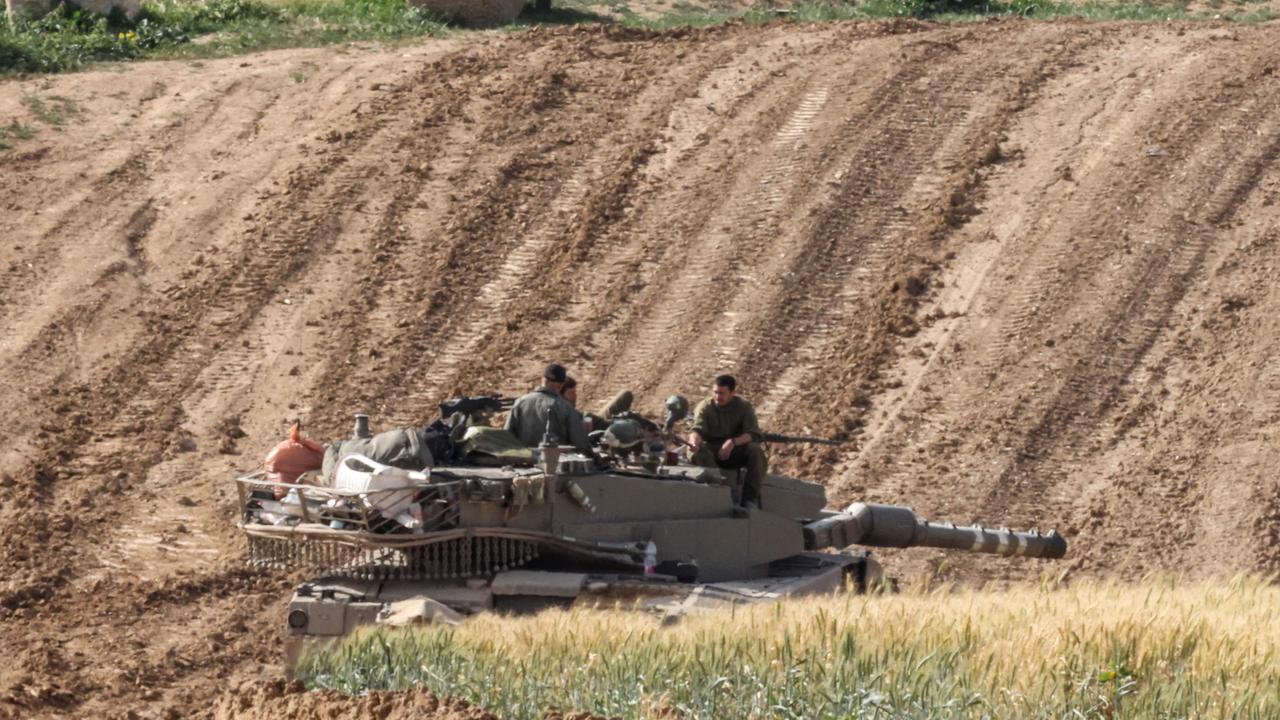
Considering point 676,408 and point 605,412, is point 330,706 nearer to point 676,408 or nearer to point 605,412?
point 676,408

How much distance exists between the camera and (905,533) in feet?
59.1

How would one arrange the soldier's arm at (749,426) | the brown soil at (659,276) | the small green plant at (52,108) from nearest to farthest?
the soldier's arm at (749,426) < the brown soil at (659,276) < the small green plant at (52,108)

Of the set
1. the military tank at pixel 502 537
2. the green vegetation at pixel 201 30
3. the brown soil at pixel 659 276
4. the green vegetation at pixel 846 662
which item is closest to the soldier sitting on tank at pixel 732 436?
the military tank at pixel 502 537

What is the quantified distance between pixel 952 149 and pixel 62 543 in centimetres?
1378

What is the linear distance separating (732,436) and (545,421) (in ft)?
7.20

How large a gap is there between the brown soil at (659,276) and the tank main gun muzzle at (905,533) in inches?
103

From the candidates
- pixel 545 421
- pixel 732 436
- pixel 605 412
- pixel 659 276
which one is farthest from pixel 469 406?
pixel 659 276

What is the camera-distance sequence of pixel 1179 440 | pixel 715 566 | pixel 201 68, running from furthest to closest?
pixel 201 68 → pixel 1179 440 → pixel 715 566

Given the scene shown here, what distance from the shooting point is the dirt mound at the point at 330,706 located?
492 inches

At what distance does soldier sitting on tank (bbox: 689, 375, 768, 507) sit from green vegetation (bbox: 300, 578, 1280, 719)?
132 inches

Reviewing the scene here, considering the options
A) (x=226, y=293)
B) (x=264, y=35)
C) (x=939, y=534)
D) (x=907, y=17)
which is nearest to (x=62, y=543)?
(x=226, y=293)

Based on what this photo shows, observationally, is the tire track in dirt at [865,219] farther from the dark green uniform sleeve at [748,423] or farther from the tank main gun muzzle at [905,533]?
the dark green uniform sleeve at [748,423]

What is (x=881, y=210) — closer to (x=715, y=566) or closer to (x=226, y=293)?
(x=226, y=293)

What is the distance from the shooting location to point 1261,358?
2412 cm
